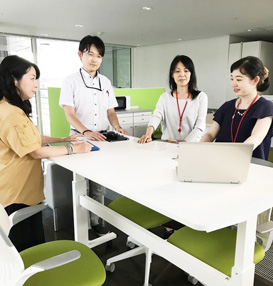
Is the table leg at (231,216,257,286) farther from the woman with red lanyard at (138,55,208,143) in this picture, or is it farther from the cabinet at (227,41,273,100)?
the cabinet at (227,41,273,100)

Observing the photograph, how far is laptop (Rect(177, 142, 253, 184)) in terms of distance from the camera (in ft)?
3.86

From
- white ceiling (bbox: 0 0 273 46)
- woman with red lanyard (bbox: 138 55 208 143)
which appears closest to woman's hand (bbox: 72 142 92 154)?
woman with red lanyard (bbox: 138 55 208 143)

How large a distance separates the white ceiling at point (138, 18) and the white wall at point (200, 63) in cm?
49

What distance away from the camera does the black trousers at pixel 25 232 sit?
5.55 ft

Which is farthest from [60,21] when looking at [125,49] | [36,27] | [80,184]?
[80,184]

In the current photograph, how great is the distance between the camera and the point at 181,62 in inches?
88.7

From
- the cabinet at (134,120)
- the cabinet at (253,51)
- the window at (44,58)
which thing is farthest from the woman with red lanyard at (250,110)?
the cabinet at (253,51)

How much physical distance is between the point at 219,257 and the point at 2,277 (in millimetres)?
884

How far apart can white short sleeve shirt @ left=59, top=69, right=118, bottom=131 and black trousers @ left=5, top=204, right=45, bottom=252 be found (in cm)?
98

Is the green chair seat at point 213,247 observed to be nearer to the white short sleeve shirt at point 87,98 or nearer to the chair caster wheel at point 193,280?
the chair caster wheel at point 193,280

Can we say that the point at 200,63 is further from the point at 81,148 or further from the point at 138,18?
the point at 81,148

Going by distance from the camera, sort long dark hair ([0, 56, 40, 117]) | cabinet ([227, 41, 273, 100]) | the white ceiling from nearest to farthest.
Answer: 1. long dark hair ([0, 56, 40, 117])
2. the white ceiling
3. cabinet ([227, 41, 273, 100])

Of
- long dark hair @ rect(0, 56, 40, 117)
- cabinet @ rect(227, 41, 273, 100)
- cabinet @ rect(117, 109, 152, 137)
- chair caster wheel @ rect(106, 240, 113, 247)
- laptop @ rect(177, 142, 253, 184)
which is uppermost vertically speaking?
cabinet @ rect(227, 41, 273, 100)

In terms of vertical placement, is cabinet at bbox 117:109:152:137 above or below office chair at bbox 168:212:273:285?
below
